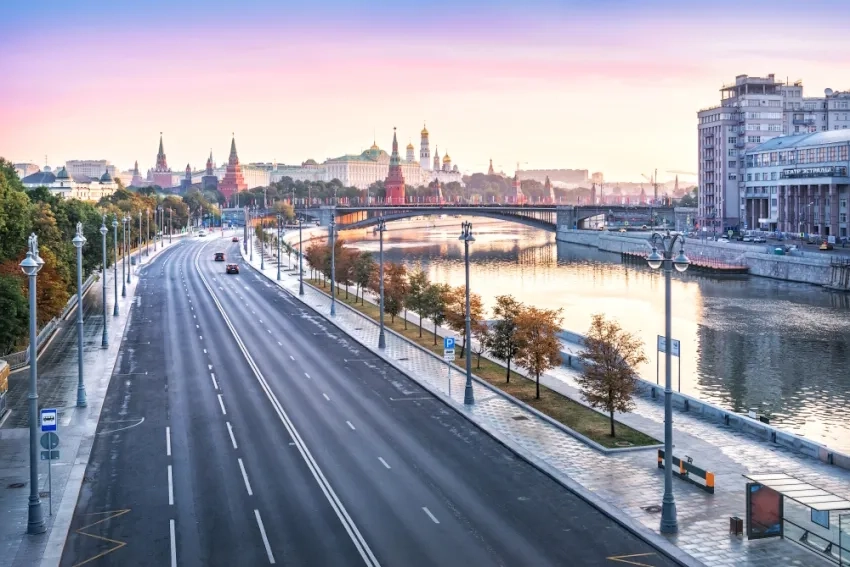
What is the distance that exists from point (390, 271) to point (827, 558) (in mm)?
51044

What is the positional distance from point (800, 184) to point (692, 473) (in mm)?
119978

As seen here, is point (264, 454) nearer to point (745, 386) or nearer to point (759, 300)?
point (745, 386)

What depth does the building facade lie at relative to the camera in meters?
129

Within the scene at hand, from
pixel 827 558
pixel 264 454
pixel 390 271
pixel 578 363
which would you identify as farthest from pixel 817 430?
pixel 390 271

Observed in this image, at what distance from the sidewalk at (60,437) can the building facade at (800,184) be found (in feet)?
336

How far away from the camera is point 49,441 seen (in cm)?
2664

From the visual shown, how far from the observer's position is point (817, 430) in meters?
39.7

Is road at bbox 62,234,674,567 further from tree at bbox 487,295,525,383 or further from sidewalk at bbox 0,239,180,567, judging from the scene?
tree at bbox 487,295,525,383

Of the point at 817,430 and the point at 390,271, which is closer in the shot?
the point at 817,430

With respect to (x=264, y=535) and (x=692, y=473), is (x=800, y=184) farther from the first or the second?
(x=264, y=535)

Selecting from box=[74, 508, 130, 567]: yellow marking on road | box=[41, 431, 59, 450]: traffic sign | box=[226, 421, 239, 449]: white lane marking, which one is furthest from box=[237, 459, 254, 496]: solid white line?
box=[41, 431, 59, 450]: traffic sign

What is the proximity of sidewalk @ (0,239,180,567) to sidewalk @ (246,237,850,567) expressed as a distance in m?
14.6

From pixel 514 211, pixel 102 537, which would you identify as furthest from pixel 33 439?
pixel 514 211

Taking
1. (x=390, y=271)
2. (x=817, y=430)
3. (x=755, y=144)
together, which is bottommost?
(x=817, y=430)
